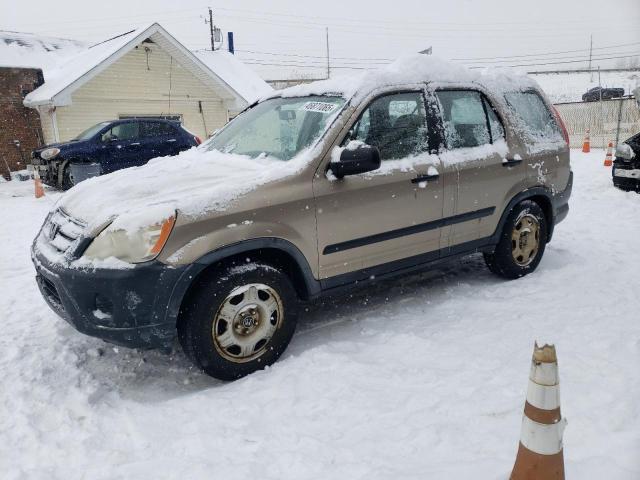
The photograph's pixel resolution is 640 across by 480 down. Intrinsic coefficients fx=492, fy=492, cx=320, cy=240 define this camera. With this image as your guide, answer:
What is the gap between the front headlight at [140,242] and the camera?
278 cm

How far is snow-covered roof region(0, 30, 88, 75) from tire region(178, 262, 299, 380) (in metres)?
17.5

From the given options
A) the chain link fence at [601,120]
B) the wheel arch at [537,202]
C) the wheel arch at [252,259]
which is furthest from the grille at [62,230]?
the chain link fence at [601,120]

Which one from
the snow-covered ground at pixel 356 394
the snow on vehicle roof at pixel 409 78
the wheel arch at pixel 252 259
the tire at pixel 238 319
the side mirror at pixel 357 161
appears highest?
the snow on vehicle roof at pixel 409 78

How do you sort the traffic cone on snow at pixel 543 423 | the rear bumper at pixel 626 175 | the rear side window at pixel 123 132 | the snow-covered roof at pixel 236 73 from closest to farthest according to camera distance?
the traffic cone on snow at pixel 543 423, the rear bumper at pixel 626 175, the rear side window at pixel 123 132, the snow-covered roof at pixel 236 73

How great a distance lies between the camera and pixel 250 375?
3176 mm

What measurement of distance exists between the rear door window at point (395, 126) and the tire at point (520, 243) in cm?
132

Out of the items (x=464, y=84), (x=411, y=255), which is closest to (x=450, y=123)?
(x=464, y=84)

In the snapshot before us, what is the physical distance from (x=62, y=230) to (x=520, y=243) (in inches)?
154

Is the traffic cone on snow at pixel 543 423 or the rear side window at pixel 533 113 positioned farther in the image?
the rear side window at pixel 533 113

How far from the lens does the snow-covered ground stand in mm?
2350

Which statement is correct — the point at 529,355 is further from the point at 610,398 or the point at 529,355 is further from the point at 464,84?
the point at 464,84

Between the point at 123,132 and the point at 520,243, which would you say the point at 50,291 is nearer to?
the point at 520,243

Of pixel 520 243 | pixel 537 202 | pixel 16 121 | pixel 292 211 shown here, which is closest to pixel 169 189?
pixel 292 211

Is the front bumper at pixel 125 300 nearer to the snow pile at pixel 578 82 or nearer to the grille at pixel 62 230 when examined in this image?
the grille at pixel 62 230
